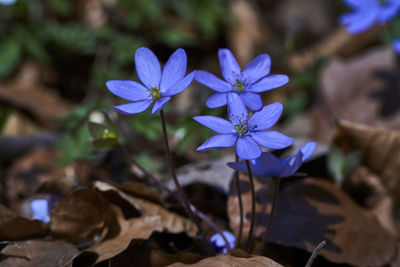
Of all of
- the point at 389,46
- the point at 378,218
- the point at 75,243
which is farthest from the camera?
the point at 389,46

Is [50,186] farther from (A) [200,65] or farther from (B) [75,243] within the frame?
(A) [200,65]

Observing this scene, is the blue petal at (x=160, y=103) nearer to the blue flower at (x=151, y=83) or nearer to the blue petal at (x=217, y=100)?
the blue flower at (x=151, y=83)

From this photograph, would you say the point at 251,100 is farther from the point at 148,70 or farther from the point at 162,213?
the point at 162,213

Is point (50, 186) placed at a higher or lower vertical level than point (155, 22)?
lower

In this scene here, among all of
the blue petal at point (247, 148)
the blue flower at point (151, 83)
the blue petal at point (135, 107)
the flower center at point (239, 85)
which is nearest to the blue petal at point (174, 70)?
the blue flower at point (151, 83)

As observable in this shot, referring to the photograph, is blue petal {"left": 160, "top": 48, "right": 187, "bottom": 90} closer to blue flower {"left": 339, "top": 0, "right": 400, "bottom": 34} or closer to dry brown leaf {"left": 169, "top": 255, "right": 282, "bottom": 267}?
dry brown leaf {"left": 169, "top": 255, "right": 282, "bottom": 267}

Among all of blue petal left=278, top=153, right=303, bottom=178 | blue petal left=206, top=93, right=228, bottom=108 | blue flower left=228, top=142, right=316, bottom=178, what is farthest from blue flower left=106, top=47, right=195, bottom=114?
blue petal left=278, top=153, right=303, bottom=178

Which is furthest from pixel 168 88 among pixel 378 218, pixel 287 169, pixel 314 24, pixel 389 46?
pixel 314 24
